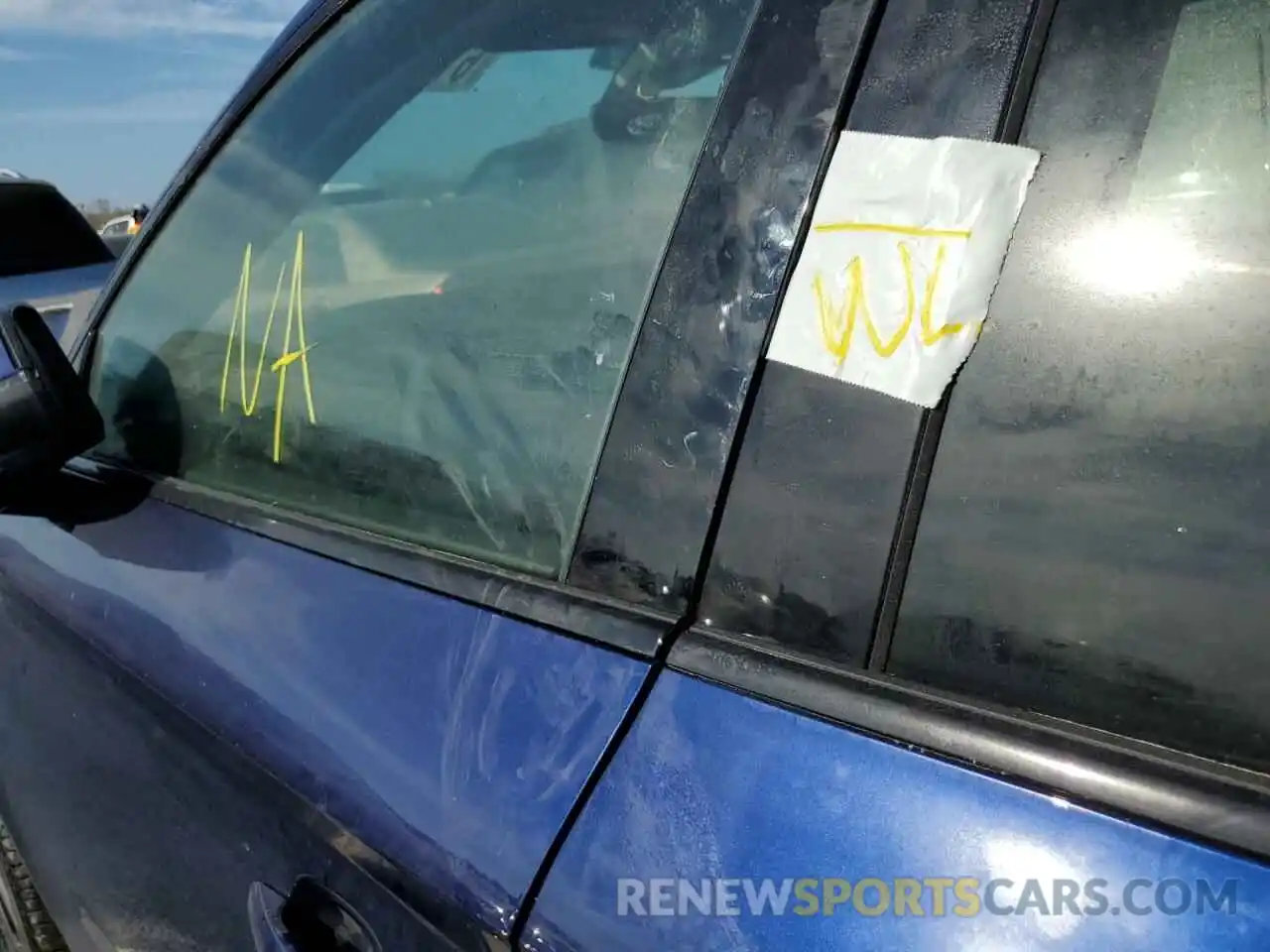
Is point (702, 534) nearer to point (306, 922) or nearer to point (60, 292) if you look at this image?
point (306, 922)

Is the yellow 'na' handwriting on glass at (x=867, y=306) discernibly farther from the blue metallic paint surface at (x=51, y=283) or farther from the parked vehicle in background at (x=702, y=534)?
the blue metallic paint surface at (x=51, y=283)

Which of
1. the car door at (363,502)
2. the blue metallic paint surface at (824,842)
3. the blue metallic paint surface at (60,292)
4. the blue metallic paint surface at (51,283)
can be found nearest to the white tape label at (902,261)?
the car door at (363,502)

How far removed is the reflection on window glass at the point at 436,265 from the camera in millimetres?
1242

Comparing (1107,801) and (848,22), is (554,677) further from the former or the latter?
(848,22)

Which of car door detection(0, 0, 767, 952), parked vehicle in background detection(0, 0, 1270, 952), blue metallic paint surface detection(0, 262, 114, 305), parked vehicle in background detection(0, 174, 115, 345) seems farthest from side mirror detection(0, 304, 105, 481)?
parked vehicle in background detection(0, 174, 115, 345)

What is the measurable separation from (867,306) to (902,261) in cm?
5

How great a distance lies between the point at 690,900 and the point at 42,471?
4.63 ft

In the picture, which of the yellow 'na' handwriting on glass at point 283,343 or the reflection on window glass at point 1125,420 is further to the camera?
the yellow 'na' handwriting on glass at point 283,343

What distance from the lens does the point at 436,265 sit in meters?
1.50

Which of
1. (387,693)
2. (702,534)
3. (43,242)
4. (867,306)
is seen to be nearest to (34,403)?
(387,693)

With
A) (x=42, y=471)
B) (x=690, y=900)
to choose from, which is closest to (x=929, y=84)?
(x=690, y=900)

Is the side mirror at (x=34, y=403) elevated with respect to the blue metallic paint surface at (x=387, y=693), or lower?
elevated

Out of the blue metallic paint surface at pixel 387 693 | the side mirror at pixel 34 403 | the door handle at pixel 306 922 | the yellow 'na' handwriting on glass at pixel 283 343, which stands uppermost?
the yellow 'na' handwriting on glass at pixel 283 343

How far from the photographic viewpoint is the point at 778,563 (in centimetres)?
100
